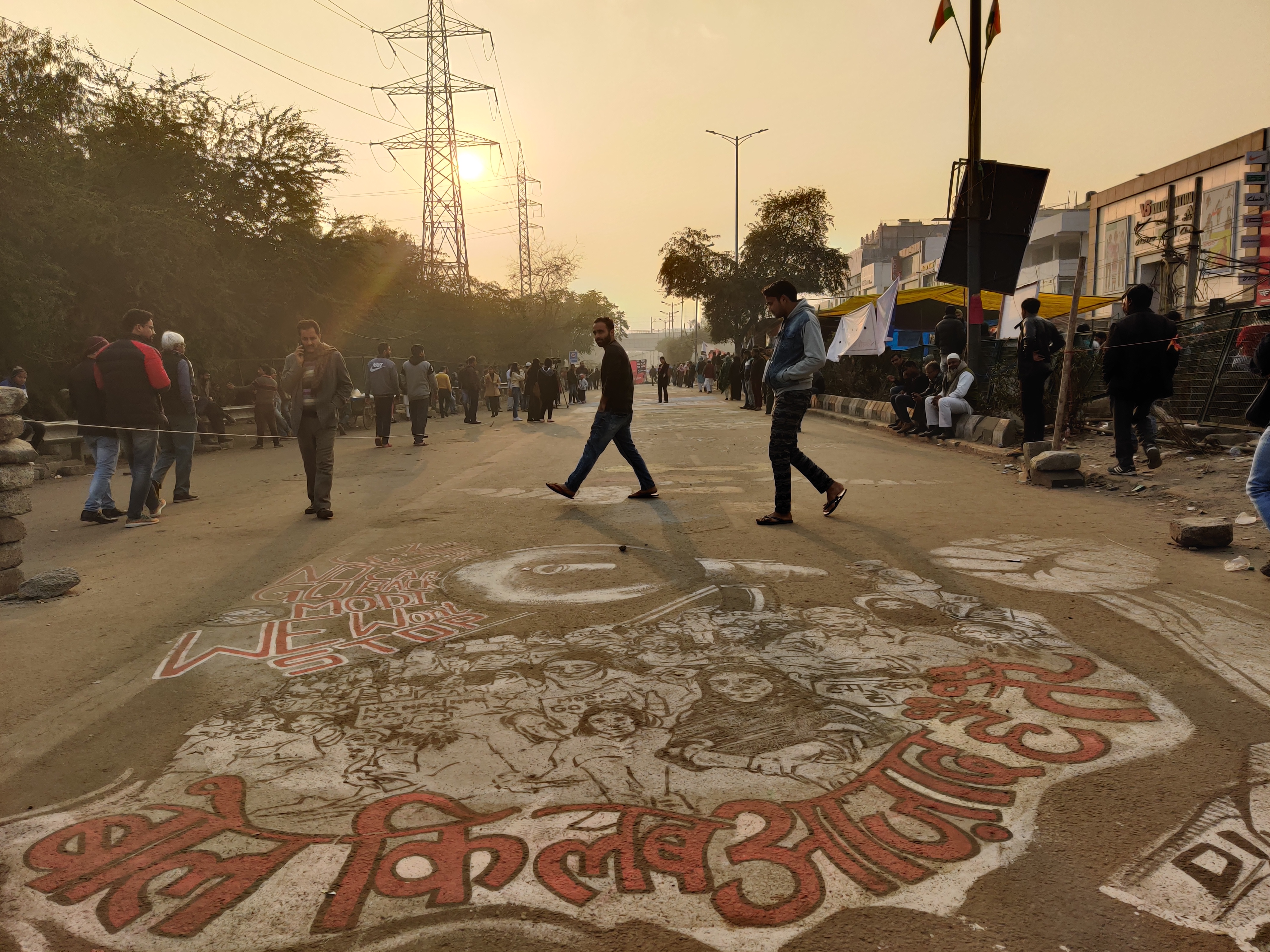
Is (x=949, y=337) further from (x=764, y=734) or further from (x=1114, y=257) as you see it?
(x=1114, y=257)

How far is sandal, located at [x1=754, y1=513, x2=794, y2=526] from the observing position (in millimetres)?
6824

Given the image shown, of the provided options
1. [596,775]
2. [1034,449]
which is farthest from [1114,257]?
[596,775]

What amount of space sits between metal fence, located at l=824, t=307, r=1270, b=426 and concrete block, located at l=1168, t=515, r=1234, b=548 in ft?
13.5

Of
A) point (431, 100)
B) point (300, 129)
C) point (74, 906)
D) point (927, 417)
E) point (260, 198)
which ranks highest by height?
point (431, 100)

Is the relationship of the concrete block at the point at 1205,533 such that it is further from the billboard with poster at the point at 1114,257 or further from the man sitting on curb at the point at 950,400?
the billboard with poster at the point at 1114,257

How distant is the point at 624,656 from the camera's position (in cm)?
379

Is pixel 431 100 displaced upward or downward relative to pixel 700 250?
upward

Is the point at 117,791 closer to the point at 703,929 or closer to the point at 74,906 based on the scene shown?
the point at 74,906

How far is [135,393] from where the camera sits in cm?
791

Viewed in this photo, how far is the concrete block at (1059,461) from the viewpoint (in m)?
8.68

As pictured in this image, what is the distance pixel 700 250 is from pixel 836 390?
62.3ft

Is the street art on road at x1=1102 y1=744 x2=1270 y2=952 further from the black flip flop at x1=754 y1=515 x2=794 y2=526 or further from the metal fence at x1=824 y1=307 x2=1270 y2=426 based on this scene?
the metal fence at x1=824 y1=307 x2=1270 y2=426

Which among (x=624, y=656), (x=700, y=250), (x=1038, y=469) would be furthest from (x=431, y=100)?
(x=624, y=656)

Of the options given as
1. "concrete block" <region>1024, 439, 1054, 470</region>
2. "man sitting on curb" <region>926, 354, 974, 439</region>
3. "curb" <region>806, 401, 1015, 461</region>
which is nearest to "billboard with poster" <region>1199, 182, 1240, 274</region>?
"curb" <region>806, 401, 1015, 461</region>
